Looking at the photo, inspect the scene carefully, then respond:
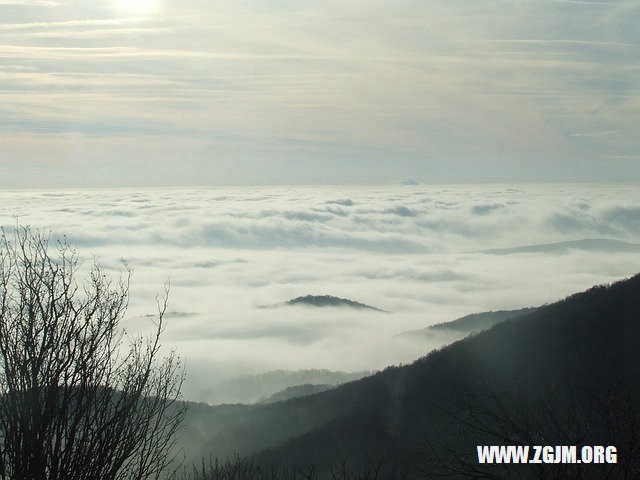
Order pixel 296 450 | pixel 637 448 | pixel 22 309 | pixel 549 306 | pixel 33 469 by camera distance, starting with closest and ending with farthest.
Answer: pixel 33 469
pixel 22 309
pixel 637 448
pixel 296 450
pixel 549 306

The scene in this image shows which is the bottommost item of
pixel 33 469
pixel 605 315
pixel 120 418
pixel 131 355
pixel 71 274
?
pixel 33 469

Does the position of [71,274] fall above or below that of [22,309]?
above

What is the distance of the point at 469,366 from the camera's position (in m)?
71.2

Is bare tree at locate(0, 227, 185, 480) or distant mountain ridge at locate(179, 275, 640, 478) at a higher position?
distant mountain ridge at locate(179, 275, 640, 478)

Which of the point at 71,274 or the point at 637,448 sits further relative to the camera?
the point at 637,448

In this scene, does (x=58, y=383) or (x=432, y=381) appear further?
(x=432, y=381)

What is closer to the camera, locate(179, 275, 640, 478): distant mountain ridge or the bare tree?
the bare tree

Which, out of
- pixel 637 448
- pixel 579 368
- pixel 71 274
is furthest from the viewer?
pixel 579 368

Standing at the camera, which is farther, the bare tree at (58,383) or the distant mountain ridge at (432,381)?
the distant mountain ridge at (432,381)

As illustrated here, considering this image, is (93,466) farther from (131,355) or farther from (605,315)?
(605,315)

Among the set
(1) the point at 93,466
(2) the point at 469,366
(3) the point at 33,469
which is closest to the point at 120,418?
(1) the point at 93,466

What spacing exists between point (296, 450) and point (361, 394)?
1587 cm

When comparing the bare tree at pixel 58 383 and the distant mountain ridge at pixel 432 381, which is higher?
the distant mountain ridge at pixel 432 381

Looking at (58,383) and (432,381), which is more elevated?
(432,381)
